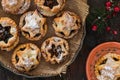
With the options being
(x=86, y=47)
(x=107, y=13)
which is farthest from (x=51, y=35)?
(x=107, y=13)

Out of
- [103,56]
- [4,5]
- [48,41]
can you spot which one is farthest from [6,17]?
[103,56]

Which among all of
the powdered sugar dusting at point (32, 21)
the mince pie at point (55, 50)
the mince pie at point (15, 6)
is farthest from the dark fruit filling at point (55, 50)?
the mince pie at point (15, 6)

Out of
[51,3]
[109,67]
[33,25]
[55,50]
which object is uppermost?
[51,3]

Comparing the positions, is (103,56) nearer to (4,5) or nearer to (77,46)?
(77,46)

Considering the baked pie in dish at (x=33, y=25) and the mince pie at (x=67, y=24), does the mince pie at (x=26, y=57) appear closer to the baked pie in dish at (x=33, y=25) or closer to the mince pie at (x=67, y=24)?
the baked pie in dish at (x=33, y=25)

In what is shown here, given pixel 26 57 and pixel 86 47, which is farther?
pixel 86 47

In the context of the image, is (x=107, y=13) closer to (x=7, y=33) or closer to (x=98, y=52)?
(x=98, y=52)

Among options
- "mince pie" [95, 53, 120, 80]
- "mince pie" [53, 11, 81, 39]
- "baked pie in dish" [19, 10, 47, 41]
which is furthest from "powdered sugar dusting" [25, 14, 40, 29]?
"mince pie" [95, 53, 120, 80]
